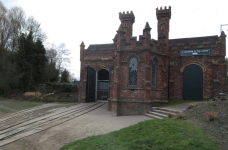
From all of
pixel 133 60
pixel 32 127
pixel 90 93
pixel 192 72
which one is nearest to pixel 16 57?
pixel 90 93

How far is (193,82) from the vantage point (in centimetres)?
1429

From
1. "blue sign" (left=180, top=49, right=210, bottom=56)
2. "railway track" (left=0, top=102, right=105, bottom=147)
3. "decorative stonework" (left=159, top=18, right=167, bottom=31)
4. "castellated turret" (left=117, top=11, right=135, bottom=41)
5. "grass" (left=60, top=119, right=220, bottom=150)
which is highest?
"castellated turret" (left=117, top=11, right=135, bottom=41)

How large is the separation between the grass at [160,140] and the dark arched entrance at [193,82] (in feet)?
A: 30.7

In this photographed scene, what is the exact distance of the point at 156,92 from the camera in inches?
495

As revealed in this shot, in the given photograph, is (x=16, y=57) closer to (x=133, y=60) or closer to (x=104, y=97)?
(x=104, y=97)

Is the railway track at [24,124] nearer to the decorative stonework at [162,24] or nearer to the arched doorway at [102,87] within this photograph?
the arched doorway at [102,87]

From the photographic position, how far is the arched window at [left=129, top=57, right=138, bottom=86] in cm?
1221

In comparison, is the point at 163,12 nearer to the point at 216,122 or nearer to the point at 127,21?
the point at 127,21

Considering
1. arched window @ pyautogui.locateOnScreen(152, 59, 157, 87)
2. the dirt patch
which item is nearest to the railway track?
arched window @ pyautogui.locateOnScreen(152, 59, 157, 87)

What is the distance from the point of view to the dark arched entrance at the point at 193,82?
46.4 ft

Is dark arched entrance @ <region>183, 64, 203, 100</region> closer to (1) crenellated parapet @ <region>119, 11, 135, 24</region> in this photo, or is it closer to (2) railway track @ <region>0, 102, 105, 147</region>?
(1) crenellated parapet @ <region>119, 11, 135, 24</region>

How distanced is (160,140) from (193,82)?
11.1 meters

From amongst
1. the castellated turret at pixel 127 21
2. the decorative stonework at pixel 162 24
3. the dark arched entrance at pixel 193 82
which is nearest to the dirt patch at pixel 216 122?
the dark arched entrance at pixel 193 82

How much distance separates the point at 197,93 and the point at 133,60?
6.61 meters
